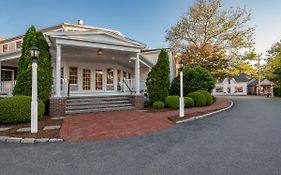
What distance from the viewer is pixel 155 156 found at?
178 inches

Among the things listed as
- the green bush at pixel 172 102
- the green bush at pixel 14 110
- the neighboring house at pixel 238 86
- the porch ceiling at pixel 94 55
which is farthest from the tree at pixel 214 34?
the neighboring house at pixel 238 86

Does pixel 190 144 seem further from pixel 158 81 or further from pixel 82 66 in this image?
pixel 82 66

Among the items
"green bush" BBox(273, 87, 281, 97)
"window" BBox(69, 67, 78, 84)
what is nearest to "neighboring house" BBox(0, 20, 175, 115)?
"window" BBox(69, 67, 78, 84)

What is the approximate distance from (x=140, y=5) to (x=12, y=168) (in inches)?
698

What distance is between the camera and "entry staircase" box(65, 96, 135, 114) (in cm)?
1116

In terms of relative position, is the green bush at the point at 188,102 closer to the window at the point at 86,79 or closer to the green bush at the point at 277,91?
the window at the point at 86,79

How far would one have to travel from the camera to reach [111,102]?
12609mm

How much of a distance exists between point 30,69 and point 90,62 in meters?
6.46

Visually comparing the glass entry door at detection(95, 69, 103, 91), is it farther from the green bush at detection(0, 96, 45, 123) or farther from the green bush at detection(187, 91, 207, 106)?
the green bush at detection(0, 96, 45, 123)

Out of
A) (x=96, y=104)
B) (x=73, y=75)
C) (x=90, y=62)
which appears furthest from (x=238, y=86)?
(x=96, y=104)

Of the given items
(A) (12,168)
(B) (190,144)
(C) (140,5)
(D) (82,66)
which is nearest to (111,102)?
(D) (82,66)

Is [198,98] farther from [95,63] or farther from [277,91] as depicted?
[277,91]

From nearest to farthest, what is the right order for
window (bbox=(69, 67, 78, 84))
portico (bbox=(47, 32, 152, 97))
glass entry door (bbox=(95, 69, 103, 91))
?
portico (bbox=(47, 32, 152, 97))
window (bbox=(69, 67, 78, 84))
glass entry door (bbox=(95, 69, 103, 91))

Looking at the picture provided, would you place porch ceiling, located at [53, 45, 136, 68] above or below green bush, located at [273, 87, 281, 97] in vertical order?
above
